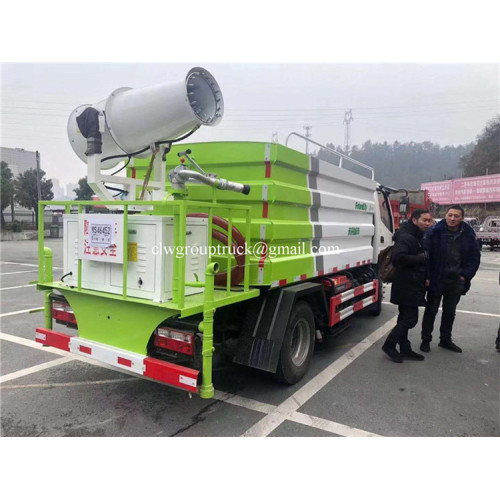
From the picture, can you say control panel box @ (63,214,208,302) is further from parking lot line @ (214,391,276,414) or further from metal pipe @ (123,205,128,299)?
Answer: parking lot line @ (214,391,276,414)

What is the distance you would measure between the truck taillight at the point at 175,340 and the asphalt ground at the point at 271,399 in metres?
0.66

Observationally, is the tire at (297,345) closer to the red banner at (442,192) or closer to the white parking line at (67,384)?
the white parking line at (67,384)

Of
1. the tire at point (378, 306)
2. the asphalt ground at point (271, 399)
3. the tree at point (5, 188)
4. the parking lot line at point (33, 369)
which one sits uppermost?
the tree at point (5, 188)

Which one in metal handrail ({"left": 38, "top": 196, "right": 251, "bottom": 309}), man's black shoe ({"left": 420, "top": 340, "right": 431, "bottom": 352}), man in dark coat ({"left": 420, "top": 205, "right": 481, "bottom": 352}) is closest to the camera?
metal handrail ({"left": 38, "top": 196, "right": 251, "bottom": 309})

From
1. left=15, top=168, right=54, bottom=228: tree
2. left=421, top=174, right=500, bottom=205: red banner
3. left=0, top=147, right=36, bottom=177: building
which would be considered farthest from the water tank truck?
left=0, top=147, right=36, bottom=177: building

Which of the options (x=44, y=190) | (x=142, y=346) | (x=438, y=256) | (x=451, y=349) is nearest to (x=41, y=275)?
(x=142, y=346)

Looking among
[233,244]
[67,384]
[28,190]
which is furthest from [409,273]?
[28,190]

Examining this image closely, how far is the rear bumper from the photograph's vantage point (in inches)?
112

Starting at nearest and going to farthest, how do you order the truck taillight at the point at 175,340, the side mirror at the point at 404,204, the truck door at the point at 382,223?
the truck taillight at the point at 175,340 < the truck door at the point at 382,223 < the side mirror at the point at 404,204

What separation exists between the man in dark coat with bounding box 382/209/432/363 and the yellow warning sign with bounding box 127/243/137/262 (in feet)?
9.99

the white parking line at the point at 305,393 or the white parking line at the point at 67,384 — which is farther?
the white parking line at the point at 67,384

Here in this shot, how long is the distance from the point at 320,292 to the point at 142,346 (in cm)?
210

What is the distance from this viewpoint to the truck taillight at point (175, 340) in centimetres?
298

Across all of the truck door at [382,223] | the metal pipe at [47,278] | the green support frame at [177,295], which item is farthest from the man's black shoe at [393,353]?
the metal pipe at [47,278]
